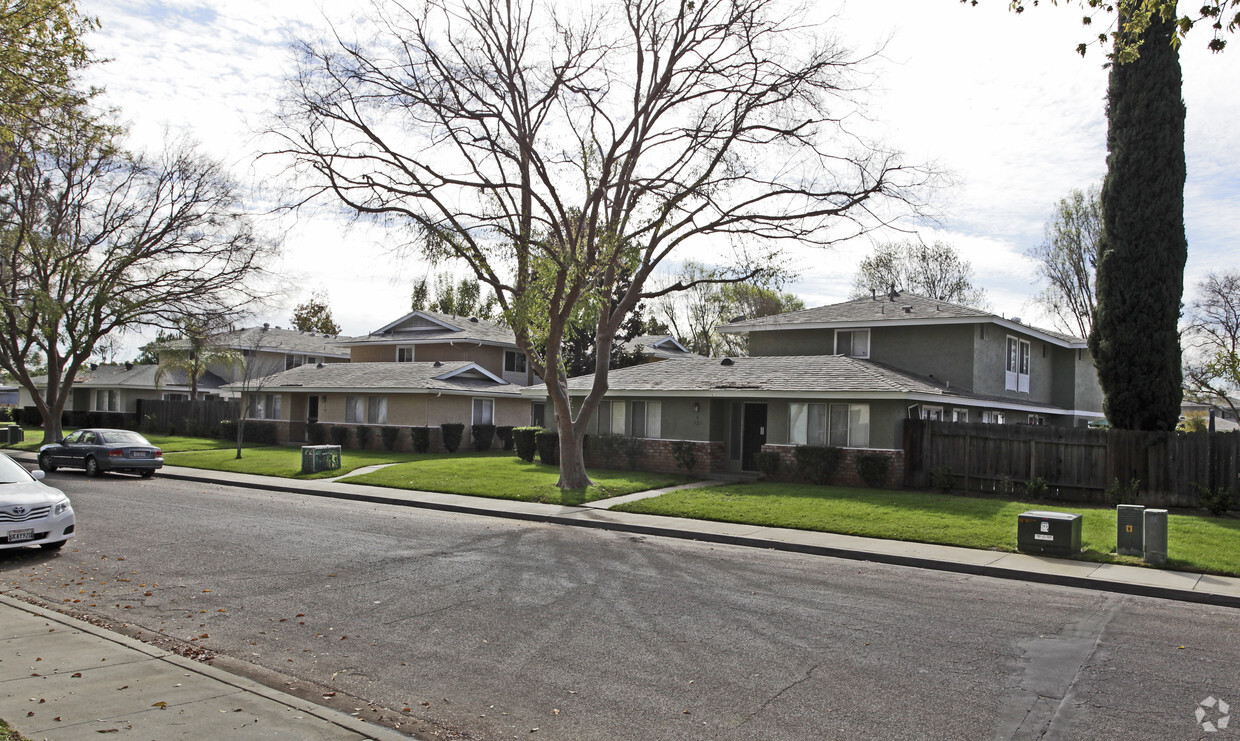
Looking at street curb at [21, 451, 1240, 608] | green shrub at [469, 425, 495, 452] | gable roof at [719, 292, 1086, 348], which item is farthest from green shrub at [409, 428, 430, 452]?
street curb at [21, 451, 1240, 608]

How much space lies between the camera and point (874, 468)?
23.5 meters

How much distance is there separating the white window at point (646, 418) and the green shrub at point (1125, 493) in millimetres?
13144

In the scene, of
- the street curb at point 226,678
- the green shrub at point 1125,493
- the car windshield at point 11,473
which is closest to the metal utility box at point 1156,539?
the green shrub at point 1125,493

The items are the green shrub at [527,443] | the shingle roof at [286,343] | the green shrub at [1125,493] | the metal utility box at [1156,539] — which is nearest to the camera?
the metal utility box at [1156,539]

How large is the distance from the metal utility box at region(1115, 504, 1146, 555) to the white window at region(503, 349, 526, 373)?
38653 millimetres

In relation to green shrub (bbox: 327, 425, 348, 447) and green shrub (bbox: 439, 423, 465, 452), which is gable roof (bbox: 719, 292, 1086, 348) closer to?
green shrub (bbox: 439, 423, 465, 452)

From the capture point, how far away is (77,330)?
1519 inches

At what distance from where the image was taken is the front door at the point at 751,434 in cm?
2827

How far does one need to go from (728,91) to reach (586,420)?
925cm

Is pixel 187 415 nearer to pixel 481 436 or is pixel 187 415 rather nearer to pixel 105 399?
pixel 105 399

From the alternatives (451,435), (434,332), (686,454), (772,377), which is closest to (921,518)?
(772,377)

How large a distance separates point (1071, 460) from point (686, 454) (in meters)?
10.7

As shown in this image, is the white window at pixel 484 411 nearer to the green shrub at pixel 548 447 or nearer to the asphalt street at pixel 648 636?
the green shrub at pixel 548 447

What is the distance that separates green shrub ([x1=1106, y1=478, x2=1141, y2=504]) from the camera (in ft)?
67.3
